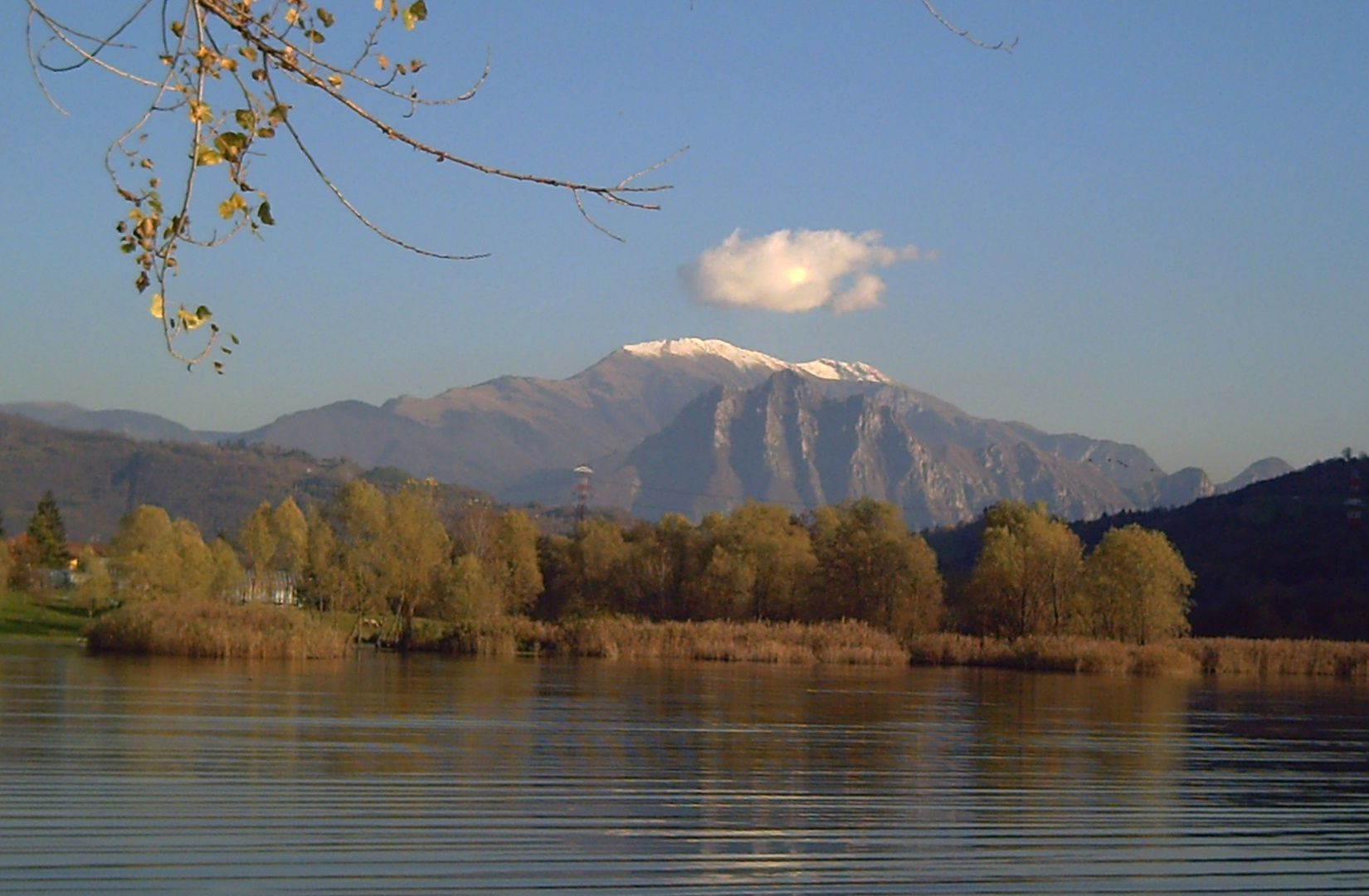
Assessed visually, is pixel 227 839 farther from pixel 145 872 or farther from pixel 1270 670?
pixel 1270 670

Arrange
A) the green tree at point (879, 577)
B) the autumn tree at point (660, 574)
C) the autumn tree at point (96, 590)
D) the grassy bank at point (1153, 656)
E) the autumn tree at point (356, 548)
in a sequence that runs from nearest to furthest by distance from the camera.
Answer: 1. the grassy bank at point (1153, 656)
2. the autumn tree at point (356, 548)
3. the green tree at point (879, 577)
4. the autumn tree at point (96, 590)
5. the autumn tree at point (660, 574)

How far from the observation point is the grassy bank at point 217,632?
4078 cm

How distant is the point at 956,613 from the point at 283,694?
48.1 metres

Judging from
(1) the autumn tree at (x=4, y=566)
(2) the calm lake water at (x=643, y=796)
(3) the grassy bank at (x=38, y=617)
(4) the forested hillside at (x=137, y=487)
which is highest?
(4) the forested hillside at (x=137, y=487)

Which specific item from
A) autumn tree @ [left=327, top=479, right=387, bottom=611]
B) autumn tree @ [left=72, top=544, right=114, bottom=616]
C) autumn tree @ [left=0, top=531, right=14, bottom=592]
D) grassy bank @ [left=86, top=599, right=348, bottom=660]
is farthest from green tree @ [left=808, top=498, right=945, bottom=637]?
autumn tree @ [left=0, top=531, right=14, bottom=592]

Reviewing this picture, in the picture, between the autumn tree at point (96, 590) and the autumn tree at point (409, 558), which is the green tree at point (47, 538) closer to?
the autumn tree at point (96, 590)

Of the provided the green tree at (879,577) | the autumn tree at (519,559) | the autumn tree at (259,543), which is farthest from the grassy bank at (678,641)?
the autumn tree at (259,543)

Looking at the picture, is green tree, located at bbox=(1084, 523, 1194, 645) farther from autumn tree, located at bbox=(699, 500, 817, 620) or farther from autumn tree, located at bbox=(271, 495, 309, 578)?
autumn tree, located at bbox=(271, 495, 309, 578)

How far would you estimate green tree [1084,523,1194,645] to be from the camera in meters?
62.3

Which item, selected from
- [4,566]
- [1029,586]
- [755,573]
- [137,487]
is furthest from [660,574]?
[137,487]

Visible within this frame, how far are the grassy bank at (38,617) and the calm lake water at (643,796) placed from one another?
37.1 meters

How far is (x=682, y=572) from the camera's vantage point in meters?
76.6

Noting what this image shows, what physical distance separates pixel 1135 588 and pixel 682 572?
2468 cm

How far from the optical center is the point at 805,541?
246 feet
